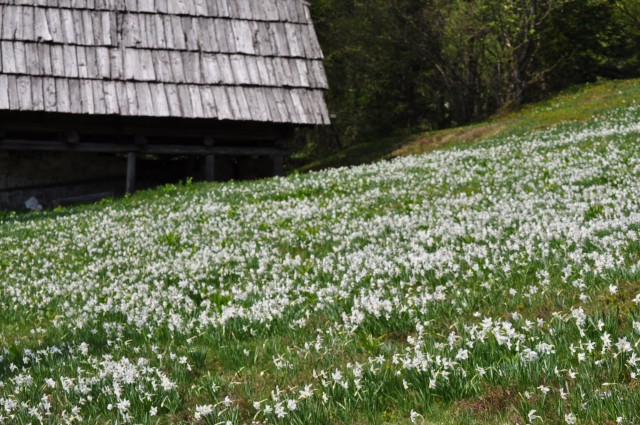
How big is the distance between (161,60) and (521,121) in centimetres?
1683

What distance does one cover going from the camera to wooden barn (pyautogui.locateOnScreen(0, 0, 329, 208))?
1019 inches

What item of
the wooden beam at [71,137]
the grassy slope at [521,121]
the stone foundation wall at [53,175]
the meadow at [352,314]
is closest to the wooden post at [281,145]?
the grassy slope at [521,121]

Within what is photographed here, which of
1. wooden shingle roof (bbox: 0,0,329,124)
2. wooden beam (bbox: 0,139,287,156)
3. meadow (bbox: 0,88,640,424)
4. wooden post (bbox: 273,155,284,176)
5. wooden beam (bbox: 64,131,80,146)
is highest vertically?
wooden shingle roof (bbox: 0,0,329,124)

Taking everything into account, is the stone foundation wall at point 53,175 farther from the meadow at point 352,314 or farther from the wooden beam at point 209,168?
the meadow at point 352,314

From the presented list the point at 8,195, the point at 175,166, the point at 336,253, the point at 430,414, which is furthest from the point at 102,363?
the point at 175,166

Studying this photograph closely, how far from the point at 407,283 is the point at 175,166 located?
26525mm

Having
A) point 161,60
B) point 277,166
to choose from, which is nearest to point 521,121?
point 277,166

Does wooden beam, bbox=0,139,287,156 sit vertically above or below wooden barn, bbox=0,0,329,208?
below

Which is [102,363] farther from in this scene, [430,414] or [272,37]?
[272,37]

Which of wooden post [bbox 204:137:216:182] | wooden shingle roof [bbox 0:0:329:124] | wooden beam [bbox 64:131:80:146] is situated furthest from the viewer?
wooden post [bbox 204:137:216:182]

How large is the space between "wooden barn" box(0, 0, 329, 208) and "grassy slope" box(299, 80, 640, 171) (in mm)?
8005

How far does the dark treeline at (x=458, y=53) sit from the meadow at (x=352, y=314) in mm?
28069

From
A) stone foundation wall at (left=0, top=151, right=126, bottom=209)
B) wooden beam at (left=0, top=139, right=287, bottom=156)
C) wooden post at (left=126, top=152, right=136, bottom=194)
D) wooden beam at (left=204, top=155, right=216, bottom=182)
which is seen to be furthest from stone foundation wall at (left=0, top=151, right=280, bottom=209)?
wooden post at (left=126, top=152, right=136, bottom=194)

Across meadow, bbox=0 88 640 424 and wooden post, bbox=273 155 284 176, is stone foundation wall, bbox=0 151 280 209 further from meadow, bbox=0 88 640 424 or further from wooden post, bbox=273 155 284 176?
meadow, bbox=0 88 640 424
